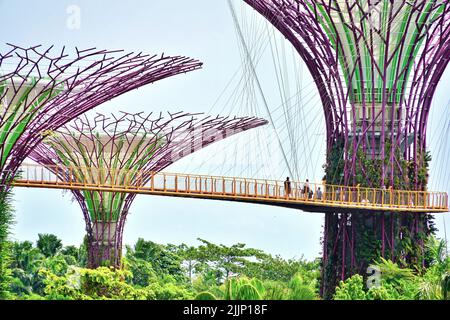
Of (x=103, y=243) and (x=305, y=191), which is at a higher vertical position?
(x=305, y=191)

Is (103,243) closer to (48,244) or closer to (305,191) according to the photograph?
(48,244)

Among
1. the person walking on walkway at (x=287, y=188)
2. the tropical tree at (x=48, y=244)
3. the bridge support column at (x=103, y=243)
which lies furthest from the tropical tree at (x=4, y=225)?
the tropical tree at (x=48, y=244)

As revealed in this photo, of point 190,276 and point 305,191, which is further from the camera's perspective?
point 190,276

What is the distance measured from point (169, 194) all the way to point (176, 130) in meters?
12.0

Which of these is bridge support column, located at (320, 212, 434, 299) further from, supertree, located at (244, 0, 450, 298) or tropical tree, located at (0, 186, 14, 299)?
tropical tree, located at (0, 186, 14, 299)

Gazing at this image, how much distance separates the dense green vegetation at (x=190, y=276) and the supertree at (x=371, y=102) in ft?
4.68

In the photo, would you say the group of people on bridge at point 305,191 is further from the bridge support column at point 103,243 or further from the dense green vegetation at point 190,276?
the bridge support column at point 103,243

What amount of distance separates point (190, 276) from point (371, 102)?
24.4 meters

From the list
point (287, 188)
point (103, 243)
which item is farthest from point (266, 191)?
point (103, 243)

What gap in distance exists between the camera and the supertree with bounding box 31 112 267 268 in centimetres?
4559

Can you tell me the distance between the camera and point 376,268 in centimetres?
3653

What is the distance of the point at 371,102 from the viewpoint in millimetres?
38094

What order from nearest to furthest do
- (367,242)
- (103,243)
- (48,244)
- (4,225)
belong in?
(4,225) < (367,242) < (103,243) < (48,244)
